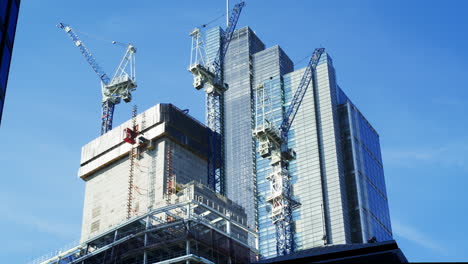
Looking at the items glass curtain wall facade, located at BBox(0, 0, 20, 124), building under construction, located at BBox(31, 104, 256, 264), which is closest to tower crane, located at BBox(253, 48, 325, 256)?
building under construction, located at BBox(31, 104, 256, 264)

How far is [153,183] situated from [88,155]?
1225 inches

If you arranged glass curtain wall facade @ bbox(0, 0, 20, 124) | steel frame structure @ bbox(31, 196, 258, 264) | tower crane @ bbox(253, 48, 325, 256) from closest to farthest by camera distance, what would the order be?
glass curtain wall facade @ bbox(0, 0, 20, 124) < steel frame structure @ bbox(31, 196, 258, 264) < tower crane @ bbox(253, 48, 325, 256)

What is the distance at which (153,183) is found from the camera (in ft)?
564

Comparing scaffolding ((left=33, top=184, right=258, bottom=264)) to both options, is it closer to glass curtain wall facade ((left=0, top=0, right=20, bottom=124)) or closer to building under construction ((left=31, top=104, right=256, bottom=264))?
building under construction ((left=31, top=104, right=256, bottom=264))

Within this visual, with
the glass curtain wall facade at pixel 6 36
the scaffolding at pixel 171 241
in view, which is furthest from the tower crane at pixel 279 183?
the glass curtain wall facade at pixel 6 36

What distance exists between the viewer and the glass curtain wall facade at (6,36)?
54.9m

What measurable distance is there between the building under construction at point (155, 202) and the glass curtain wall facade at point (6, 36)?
229ft

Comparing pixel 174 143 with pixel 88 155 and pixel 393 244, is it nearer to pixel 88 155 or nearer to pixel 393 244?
pixel 88 155

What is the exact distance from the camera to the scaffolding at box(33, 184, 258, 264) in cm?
12619

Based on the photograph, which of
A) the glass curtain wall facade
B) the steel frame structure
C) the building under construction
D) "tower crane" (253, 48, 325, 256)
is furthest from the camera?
"tower crane" (253, 48, 325, 256)

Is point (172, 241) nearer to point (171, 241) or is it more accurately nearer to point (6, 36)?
point (171, 241)

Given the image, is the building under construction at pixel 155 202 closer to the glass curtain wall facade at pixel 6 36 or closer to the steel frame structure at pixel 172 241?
the steel frame structure at pixel 172 241

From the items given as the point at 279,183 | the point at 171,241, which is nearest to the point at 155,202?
the point at 279,183

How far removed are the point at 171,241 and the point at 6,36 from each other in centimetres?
7431
